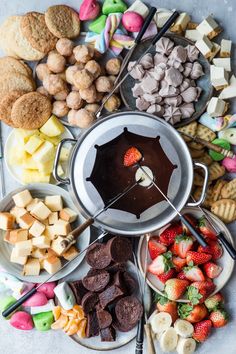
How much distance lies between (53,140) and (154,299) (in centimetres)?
68

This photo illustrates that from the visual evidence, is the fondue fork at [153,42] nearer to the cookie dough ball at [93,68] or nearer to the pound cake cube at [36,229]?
the cookie dough ball at [93,68]

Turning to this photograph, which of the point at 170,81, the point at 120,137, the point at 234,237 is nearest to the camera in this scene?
the point at 120,137

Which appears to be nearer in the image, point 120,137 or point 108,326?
point 120,137

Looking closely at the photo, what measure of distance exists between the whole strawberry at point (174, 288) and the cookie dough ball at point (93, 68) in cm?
76

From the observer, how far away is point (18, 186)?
7.25 feet

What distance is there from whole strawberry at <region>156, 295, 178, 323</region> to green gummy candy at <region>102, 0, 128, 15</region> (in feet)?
3.35

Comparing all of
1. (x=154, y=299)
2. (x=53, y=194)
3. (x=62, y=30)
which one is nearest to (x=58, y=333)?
(x=154, y=299)

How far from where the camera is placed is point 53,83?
2.08 metres

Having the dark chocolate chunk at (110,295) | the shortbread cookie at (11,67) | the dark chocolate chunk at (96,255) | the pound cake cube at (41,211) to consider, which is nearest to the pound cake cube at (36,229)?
the pound cake cube at (41,211)

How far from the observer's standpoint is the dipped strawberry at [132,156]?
188 cm

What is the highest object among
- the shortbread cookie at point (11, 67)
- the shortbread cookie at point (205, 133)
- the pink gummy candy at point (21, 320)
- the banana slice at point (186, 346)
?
the shortbread cookie at point (11, 67)

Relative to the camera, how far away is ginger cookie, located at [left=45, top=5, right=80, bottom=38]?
208 centimetres

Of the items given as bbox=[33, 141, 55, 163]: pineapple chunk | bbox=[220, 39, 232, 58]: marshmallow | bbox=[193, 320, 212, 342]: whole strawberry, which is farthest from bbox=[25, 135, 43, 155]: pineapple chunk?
bbox=[193, 320, 212, 342]: whole strawberry

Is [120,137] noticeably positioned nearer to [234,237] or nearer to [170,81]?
[170,81]
